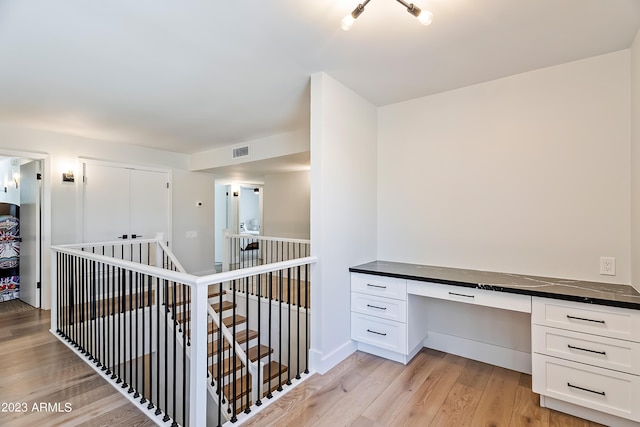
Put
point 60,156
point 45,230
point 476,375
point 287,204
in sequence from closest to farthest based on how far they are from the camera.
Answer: point 476,375 < point 45,230 < point 60,156 < point 287,204

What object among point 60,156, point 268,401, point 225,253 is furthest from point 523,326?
point 60,156

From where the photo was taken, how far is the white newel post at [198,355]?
5.29 ft

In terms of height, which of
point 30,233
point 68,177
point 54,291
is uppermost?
point 68,177

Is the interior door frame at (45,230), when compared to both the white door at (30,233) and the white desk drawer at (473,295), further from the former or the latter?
the white desk drawer at (473,295)

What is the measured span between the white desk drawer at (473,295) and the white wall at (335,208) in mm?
635

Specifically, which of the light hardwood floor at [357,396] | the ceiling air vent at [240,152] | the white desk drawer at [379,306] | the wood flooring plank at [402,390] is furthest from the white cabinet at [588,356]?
the ceiling air vent at [240,152]

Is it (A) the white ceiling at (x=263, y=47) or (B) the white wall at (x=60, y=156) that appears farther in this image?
(B) the white wall at (x=60, y=156)

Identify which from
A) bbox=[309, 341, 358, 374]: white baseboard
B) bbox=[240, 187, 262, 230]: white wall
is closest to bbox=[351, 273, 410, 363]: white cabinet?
bbox=[309, 341, 358, 374]: white baseboard

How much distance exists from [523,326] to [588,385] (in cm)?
70

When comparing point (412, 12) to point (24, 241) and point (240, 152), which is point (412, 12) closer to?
point (240, 152)

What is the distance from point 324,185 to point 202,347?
4.84 ft

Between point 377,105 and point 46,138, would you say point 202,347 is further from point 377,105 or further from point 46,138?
point 46,138

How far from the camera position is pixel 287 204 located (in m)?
6.89

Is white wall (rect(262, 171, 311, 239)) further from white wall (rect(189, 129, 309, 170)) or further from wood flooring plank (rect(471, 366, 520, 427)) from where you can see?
wood flooring plank (rect(471, 366, 520, 427))
